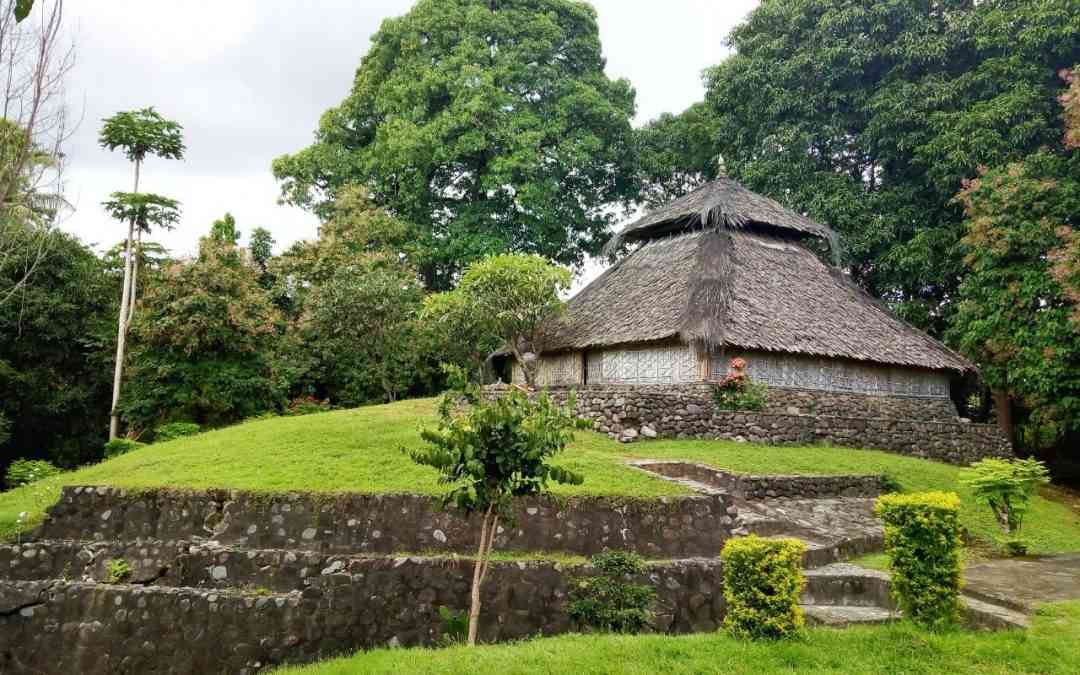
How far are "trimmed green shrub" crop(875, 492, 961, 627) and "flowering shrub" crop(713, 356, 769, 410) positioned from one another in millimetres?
9279

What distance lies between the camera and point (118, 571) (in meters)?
8.94

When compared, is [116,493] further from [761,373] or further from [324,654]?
[761,373]

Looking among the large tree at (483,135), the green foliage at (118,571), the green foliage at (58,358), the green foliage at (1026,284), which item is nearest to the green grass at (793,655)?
the green foliage at (118,571)

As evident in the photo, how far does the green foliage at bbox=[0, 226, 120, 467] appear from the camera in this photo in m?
20.7

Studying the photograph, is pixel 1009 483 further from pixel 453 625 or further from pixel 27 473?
pixel 27 473

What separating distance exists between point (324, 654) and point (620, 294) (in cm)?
1379

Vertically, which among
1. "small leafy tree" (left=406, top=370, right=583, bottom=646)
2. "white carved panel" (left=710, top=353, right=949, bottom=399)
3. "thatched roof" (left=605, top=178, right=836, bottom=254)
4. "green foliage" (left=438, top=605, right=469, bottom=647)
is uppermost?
"thatched roof" (left=605, top=178, right=836, bottom=254)

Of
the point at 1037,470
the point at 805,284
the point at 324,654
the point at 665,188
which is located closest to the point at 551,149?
the point at 665,188

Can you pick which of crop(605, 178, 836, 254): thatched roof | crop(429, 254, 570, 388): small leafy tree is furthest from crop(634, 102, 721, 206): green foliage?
crop(429, 254, 570, 388): small leafy tree

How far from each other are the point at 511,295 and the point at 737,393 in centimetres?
576

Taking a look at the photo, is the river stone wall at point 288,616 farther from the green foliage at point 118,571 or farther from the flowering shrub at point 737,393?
the flowering shrub at point 737,393

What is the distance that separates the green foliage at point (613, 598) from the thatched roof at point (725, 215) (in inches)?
555

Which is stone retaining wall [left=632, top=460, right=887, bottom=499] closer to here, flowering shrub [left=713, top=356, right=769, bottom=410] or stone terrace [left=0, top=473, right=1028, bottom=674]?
stone terrace [left=0, top=473, right=1028, bottom=674]

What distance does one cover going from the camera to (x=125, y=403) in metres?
19.0
